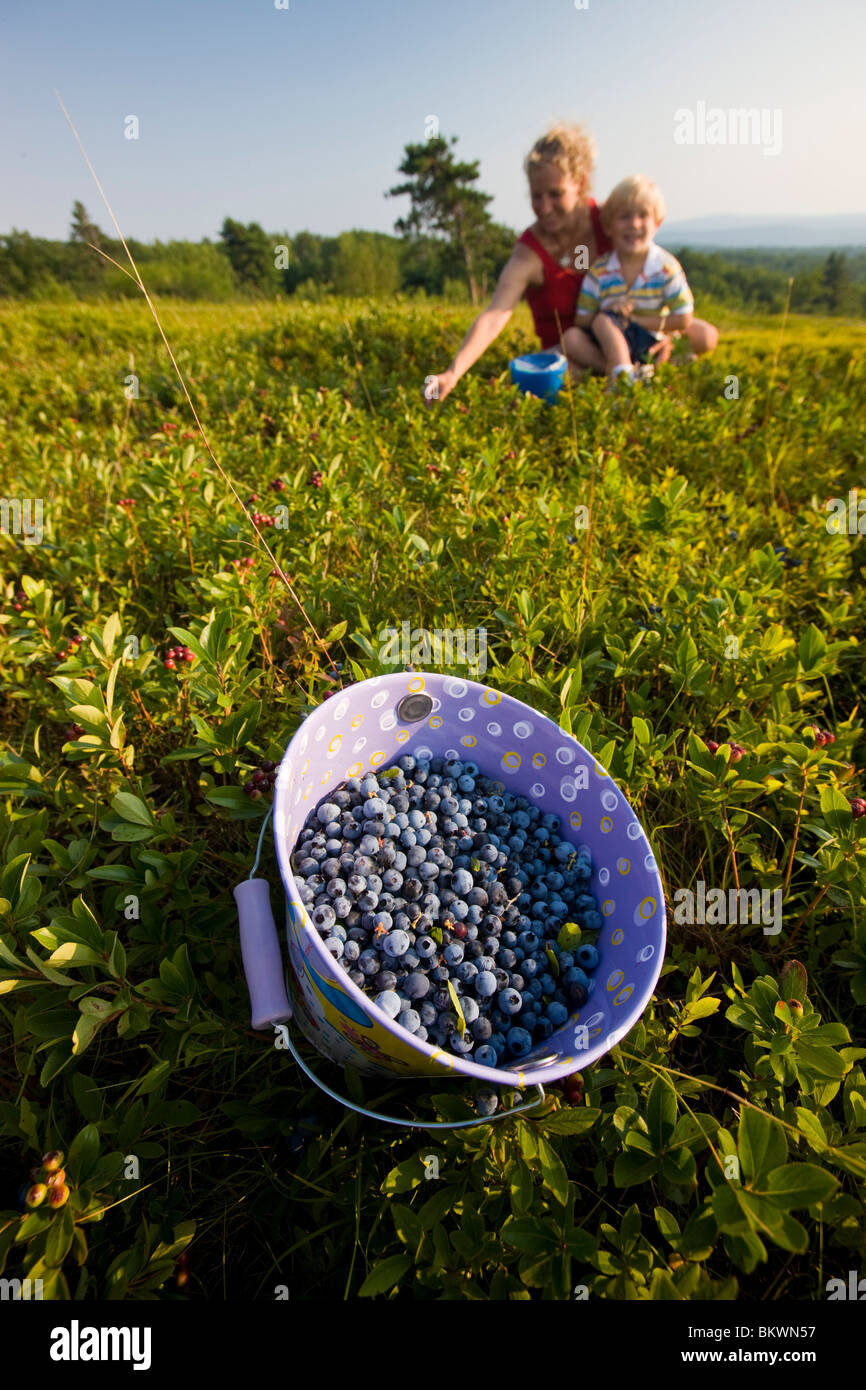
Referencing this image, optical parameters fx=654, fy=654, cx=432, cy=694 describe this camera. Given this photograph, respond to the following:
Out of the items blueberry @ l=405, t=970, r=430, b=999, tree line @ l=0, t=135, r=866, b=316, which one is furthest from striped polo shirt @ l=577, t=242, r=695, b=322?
tree line @ l=0, t=135, r=866, b=316

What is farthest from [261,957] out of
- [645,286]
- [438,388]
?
[645,286]

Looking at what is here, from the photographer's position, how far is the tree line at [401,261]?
1083 inches

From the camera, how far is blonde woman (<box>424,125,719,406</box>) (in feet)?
14.0

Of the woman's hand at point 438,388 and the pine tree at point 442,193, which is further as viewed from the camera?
the pine tree at point 442,193

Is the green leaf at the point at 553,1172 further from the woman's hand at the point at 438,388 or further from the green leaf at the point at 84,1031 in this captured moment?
the woman's hand at the point at 438,388

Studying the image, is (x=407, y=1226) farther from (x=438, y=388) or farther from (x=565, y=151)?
(x=565, y=151)

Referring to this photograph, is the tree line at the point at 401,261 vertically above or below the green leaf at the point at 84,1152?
above

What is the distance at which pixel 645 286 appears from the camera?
457 centimetres

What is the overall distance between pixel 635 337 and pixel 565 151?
1.22m

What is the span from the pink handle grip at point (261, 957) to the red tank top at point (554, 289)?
184 inches

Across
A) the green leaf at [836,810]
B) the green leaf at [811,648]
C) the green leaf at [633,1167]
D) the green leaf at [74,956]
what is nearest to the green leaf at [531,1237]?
the green leaf at [633,1167]

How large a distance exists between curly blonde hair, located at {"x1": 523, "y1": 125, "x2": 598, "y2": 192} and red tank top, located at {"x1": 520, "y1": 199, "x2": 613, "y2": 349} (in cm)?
29

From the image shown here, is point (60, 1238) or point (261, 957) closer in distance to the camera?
point (60, 1238)
